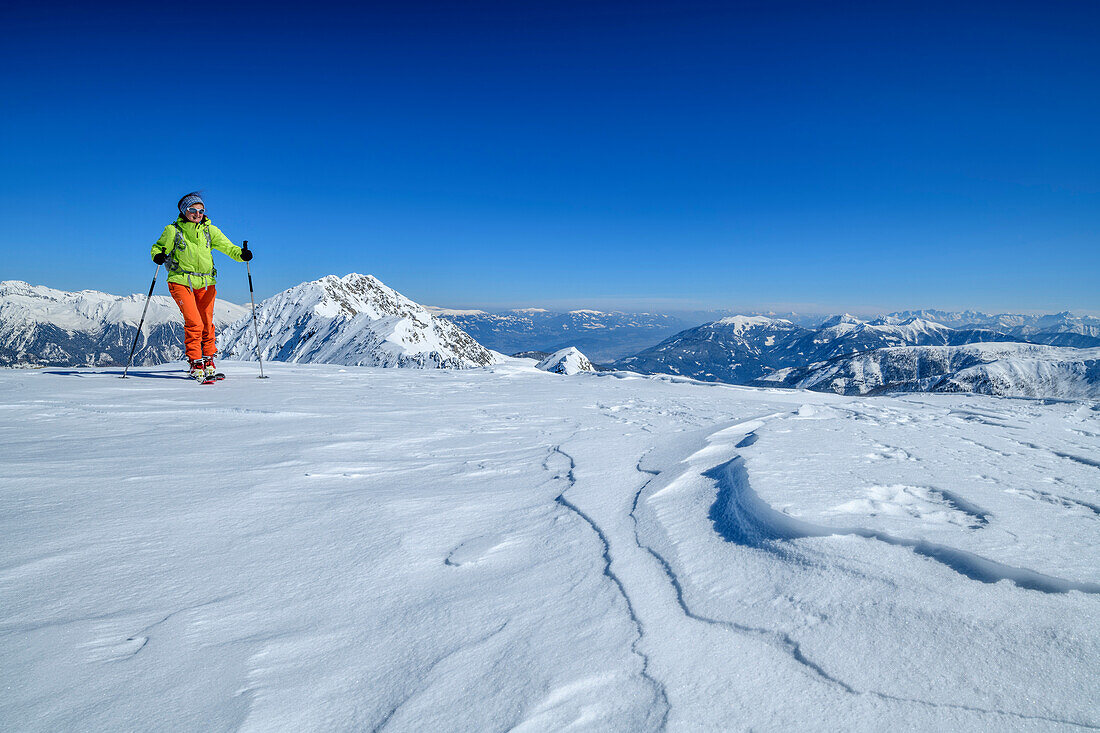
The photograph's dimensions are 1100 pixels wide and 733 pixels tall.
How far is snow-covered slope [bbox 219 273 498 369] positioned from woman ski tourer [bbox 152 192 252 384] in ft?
353

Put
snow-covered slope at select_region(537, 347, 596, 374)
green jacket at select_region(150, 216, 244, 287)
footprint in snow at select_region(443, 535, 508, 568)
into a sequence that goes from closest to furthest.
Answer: footprint in snow at select_region(443, 535, 508, 568)
green jacket at select_region(150, 216, 244, 287)
snow-covered slope at select_region(537, 347, 596, 374)

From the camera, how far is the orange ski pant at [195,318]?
8961mm

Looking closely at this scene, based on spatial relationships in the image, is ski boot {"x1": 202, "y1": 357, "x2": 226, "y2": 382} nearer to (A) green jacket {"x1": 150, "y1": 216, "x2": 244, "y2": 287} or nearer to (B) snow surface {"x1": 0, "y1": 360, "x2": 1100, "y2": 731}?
(A) green jacket {"x1": 150, "y1": 216, "x2": 244, "y2": 287}

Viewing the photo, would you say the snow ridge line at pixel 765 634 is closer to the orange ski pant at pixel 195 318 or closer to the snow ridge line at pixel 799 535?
the snow ridge line at pixel 799 535

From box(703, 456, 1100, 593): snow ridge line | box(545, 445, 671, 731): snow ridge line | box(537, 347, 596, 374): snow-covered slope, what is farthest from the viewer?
box(537, 347, 596, 374): snow-covered slope

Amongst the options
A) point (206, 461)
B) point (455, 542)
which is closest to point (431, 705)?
point (455, 542)

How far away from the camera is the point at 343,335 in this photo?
152 m

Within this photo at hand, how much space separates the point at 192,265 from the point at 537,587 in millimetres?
10224

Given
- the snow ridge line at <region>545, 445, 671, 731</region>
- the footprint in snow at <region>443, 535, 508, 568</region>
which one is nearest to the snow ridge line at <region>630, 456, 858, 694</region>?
the snow ridge line at <region>545, 445, 671, 731</region>

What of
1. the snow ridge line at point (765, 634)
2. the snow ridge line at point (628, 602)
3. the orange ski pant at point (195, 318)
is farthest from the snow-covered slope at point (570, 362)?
the snow ridge line at point (765, 634)

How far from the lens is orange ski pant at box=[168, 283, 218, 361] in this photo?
896cm

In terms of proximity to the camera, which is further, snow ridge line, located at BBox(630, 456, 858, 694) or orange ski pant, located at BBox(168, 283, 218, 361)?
orange ski pant, located at BBox(168, 283, 218, 361)

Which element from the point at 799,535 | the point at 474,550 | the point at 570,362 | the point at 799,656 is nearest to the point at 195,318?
the point at 474,550

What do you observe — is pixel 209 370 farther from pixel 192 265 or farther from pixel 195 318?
Result: pixel 192 265
